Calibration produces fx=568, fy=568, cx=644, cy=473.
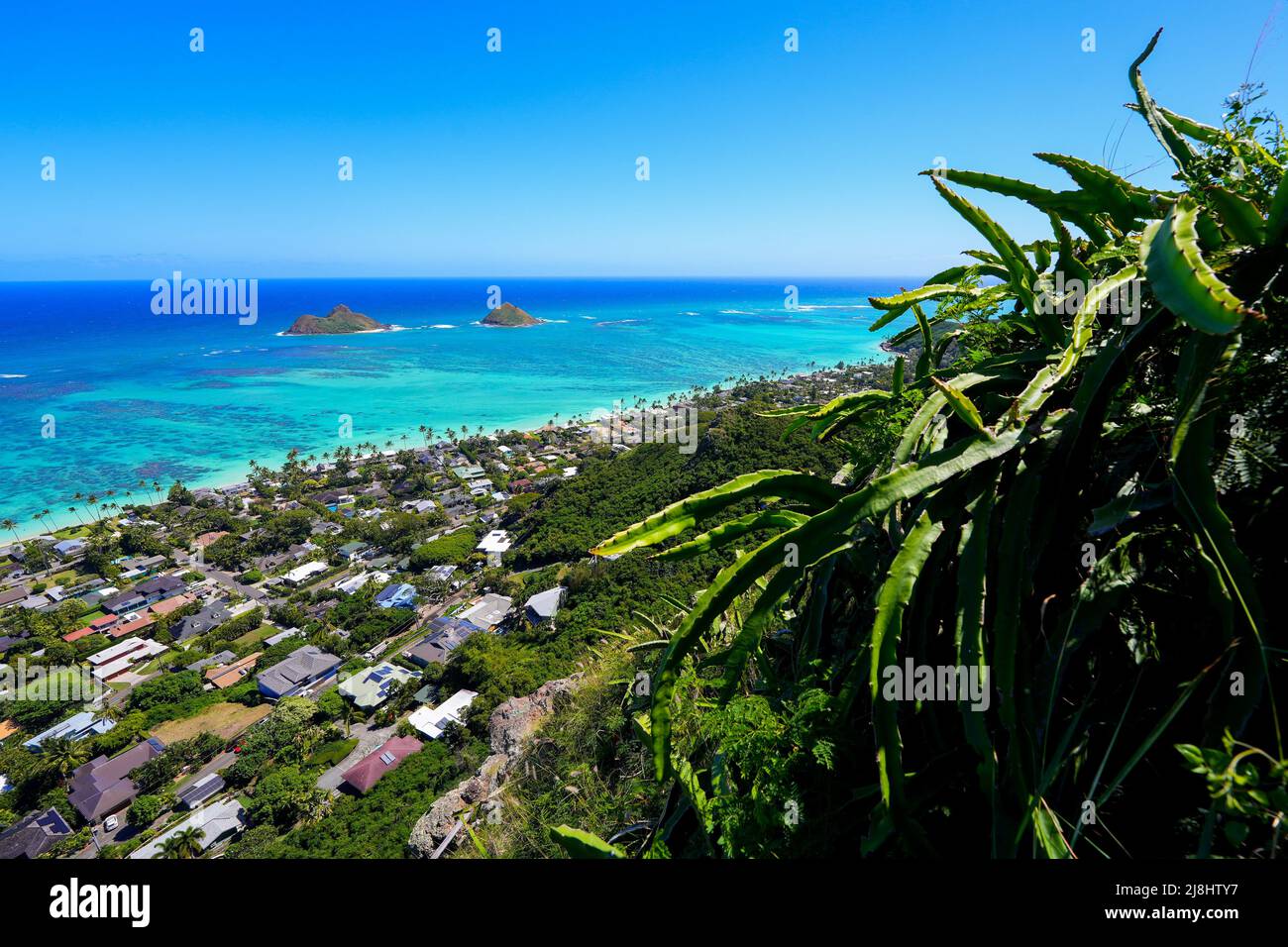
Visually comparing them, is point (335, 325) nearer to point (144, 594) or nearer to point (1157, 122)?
point (144, 594)

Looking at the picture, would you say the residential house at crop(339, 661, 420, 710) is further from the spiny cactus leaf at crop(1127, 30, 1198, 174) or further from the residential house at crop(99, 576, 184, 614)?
the spiny cactus leaf at crop(1127, 30, 1198, 174)

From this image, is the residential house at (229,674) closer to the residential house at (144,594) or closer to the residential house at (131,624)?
the residential house at (131,624)

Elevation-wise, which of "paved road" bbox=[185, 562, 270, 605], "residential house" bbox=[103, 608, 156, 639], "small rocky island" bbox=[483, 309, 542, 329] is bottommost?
"residential house" bbox=[103, 608, 156, 639]

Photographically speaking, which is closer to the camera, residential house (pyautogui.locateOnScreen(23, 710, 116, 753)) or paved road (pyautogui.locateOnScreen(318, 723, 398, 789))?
paved road (pyautogui.locateOnScreen(318, 723, 398, 789))

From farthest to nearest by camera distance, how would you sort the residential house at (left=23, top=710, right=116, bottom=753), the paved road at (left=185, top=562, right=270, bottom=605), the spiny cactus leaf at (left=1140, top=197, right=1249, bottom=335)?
1. the paved road at (left=185, top=562, right=270, bottom=605)
2. the residential house at (left=23, top=710, right=116, bottom=753)
3. the spiny cactus leaf at (left=1140, top=197, right=1249, bottom=335)

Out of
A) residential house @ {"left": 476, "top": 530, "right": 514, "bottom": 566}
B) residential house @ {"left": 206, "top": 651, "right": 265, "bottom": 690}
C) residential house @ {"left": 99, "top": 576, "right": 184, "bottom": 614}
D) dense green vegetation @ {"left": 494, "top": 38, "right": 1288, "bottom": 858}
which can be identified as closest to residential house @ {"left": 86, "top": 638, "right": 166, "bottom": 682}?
residential house @ {"left": 99, "top": 576, "right": 184, "bottom": 614}

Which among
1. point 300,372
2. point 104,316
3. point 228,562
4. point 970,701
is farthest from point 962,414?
point 104,316
